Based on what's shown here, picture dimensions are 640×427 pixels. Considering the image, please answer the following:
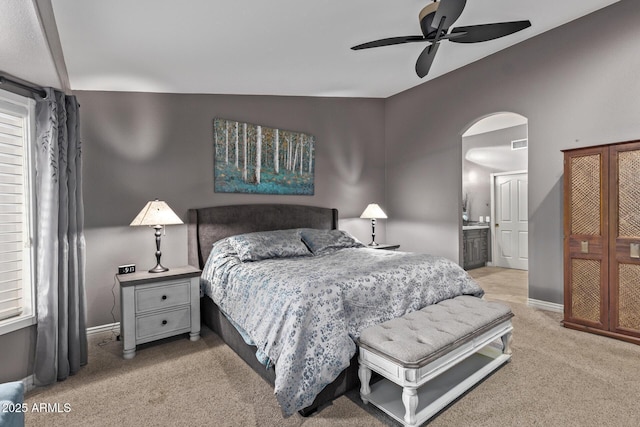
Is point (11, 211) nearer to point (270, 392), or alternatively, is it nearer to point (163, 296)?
point (163, 296)

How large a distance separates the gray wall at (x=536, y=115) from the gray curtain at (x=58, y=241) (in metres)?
4.30

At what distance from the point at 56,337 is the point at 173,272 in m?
0.94

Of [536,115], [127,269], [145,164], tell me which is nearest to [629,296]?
[536,115]

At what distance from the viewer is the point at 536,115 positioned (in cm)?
382

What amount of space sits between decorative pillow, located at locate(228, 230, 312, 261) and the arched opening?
153 inches

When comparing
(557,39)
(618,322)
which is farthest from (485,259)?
(557,39)

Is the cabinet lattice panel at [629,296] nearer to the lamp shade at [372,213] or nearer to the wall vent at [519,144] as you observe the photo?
the lamp shade at [372,213]

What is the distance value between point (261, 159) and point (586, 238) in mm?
3597

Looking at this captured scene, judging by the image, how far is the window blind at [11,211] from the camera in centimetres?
226

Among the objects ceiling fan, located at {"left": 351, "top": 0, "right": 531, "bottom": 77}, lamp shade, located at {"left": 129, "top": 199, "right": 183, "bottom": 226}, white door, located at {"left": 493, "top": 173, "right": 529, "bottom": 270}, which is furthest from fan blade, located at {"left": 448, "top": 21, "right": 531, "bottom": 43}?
white door, located at {"left": 493, "top": 173, "right": 529, "bottom": 270}

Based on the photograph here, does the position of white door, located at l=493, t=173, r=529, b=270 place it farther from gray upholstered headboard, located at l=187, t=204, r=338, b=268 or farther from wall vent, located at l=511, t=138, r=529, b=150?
gray upholstered headboard, located at l=187, t=204, r=338, b=268

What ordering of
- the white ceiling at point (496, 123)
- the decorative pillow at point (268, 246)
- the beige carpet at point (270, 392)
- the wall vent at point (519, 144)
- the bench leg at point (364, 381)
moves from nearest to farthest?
the beige carpet at point (270, 392) → the bench leg at point (364, 381) → the decorative pillow at point (268, 246) → the white ceiling at point (496, 123) → the wall vent at point (519, 144)

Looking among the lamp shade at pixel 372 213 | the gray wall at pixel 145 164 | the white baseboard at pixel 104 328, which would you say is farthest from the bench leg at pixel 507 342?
the white baseboard at pixel 104 328

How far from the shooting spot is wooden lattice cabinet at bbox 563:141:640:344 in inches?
112
